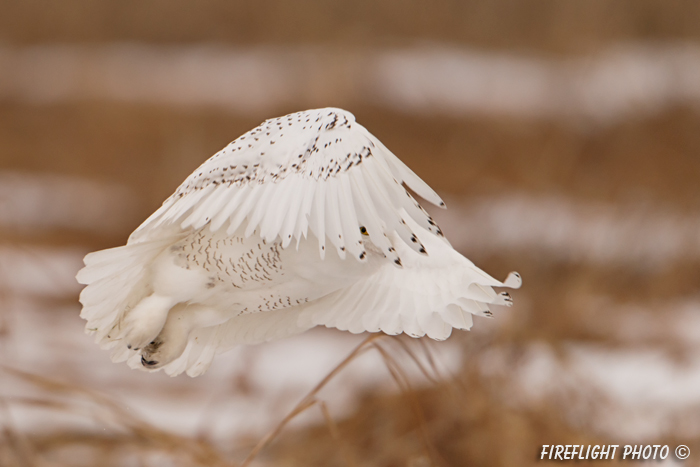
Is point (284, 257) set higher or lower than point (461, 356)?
higher

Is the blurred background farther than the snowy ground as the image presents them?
Yes

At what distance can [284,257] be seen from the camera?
22 centimetres

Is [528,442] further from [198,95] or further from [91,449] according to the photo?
[198,95]

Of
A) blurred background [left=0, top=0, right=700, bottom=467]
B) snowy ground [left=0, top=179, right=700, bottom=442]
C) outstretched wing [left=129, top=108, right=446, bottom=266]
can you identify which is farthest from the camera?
blurred background [left=0, top=0, right=700, bottom=467]

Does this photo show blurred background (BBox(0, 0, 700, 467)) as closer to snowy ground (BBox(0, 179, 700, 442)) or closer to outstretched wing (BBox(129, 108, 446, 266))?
snowy ground (BBox(0, 179, 700, 442))

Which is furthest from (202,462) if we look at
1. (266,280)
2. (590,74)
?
(590,74)

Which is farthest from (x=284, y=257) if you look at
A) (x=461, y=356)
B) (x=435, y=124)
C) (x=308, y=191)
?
(x=435, y=124)

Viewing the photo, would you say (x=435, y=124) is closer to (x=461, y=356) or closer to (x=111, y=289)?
(x=461, y=356)

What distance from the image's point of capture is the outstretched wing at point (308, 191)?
191mm

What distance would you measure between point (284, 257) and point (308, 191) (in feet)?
0.12

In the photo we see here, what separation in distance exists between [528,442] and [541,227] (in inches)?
35.3

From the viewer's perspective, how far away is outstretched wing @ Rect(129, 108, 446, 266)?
191mm

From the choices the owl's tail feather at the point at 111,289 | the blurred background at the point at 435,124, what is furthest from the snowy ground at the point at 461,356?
the owl's tail feather at the point at 111,289

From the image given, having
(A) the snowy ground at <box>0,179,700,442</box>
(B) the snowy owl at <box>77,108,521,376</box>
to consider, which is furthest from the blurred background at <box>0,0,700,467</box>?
(B) the snowy owl at <box>77,108,521,376</box>
